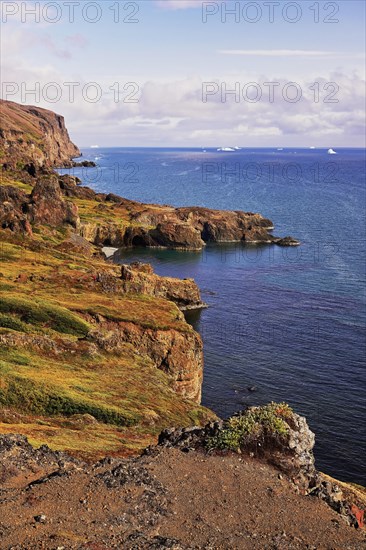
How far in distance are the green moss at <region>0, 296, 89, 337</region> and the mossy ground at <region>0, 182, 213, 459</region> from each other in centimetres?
11

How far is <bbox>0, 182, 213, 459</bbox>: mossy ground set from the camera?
4244cm

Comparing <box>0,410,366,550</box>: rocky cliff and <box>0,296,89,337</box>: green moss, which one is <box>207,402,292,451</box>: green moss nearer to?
<box>0,410,366,550</box>: rocky cliff

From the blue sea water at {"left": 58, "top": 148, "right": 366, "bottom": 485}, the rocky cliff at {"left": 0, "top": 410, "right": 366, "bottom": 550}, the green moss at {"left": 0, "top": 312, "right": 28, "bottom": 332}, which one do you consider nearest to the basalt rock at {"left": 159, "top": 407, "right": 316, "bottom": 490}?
the rocky cliff at {"left": 0, "top": 410, "right": 366, "bottom": 550}

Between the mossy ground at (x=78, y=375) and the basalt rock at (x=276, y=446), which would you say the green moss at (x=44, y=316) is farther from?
the basalt rock at (x=276, y=446)

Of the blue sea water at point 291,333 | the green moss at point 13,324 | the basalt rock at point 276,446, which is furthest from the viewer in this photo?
the blue sea water at point 291,333

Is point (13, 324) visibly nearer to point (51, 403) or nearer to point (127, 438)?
point (51, 403)

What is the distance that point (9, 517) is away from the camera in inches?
935

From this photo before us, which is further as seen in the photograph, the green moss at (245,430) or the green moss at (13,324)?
the green moss at (13,324)

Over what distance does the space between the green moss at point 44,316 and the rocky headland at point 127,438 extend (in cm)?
13

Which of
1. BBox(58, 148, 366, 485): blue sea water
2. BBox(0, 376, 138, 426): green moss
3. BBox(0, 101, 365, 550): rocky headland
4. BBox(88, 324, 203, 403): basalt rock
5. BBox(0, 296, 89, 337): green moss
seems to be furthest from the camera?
BBox(88, 324, 203, 403): basalt rock

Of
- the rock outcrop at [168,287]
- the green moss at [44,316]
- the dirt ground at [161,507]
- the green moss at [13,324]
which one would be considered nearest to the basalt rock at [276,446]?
the dirt ground at [161,507]

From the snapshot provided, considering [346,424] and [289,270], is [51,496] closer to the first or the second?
[346,424]

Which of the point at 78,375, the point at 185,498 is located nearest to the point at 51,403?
the point at 78,375

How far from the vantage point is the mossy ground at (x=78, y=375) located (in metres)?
42.4
